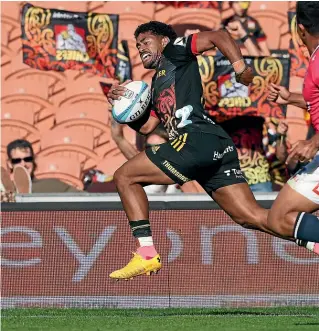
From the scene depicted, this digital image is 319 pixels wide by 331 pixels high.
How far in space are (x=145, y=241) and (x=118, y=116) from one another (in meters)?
1.18

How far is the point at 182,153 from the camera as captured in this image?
25.5ft

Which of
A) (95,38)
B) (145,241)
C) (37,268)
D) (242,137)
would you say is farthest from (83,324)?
(95,38)

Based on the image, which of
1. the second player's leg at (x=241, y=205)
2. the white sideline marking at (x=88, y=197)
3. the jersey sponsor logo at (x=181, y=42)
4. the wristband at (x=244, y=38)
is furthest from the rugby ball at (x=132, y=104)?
the wristband at (x=244, y=38)

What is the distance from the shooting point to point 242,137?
42.9ft

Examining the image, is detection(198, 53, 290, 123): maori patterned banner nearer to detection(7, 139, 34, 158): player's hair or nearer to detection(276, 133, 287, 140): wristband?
detection(276, 133, 287, 140): wristband

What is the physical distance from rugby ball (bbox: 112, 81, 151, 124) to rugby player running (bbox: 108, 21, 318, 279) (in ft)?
0.43

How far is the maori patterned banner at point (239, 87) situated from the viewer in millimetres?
12617

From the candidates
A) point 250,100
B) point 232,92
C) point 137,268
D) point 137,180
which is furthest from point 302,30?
point 250,100

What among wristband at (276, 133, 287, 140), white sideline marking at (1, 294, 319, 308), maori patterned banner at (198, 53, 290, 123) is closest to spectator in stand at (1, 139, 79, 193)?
white sideline marking at (1, 294, 319, 308)

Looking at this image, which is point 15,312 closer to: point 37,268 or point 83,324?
point 37,268

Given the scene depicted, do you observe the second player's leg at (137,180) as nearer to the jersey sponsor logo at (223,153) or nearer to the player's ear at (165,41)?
the jersey sponsor logo at (223,153)

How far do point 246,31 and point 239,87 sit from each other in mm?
974

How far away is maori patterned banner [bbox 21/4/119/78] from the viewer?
1362cm

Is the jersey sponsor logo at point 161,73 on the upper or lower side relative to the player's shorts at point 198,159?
upper
